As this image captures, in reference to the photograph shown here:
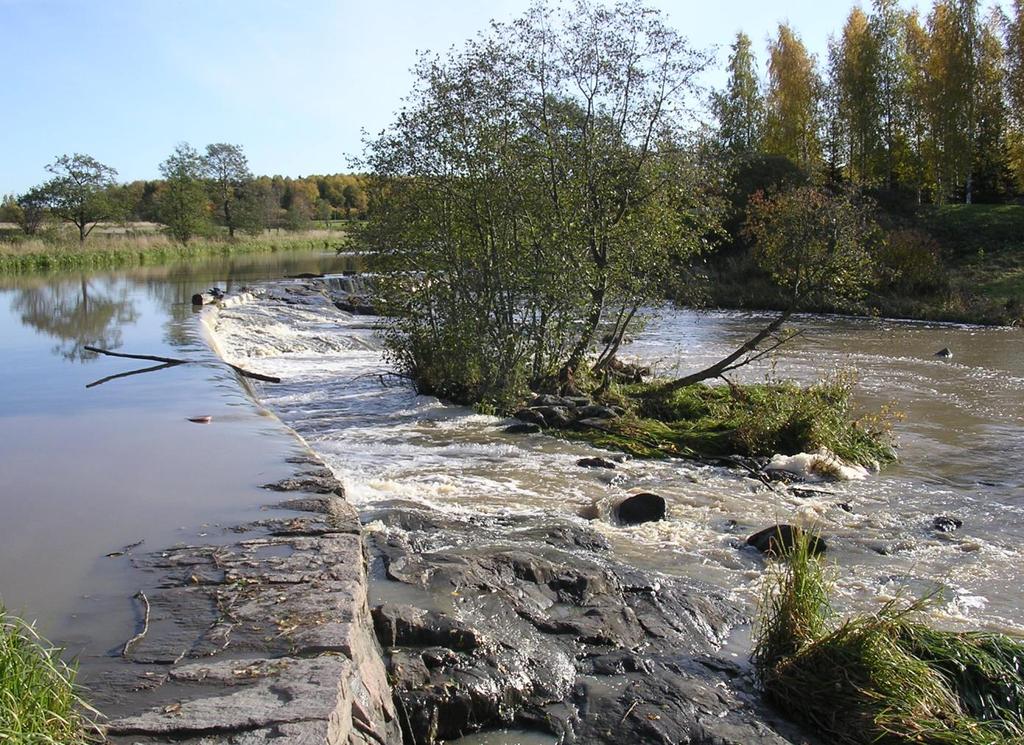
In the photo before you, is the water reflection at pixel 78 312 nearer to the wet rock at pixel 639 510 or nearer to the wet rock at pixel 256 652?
the wet rock at pixel 639 510

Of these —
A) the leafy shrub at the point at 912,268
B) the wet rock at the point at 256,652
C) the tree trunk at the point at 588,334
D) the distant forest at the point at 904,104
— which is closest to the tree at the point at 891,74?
the distant forest at the point at 904,104

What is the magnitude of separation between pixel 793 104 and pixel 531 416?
4497 cm

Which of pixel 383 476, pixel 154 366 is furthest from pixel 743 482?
pixel 154 366

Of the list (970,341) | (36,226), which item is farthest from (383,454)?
(36,226)

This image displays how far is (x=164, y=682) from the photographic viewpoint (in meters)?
3.65

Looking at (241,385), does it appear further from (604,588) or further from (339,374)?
(604,588)

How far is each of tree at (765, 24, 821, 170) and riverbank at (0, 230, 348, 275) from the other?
86.7 feet

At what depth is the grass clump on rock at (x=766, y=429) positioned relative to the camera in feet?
36.7

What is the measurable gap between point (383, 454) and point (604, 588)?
211 inches

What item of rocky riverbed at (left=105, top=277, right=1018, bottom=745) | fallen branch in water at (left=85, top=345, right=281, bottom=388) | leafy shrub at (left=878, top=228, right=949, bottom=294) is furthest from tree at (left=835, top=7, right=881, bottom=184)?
rocky riverbed at (left=105, top=277, right=1018, bottom=745)

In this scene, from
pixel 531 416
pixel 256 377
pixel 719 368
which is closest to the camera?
pixel 531 416

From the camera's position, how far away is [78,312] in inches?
904

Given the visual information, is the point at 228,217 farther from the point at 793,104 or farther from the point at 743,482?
the point at 743,482

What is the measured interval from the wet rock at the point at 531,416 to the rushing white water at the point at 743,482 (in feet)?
1.80
